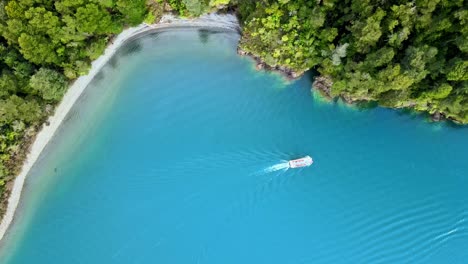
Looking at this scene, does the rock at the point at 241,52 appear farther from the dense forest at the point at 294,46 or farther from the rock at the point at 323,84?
the rock at the point at 323,84

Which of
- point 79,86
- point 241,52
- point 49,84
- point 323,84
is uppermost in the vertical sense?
point 241,52

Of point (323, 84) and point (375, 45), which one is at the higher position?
point (375, 45)

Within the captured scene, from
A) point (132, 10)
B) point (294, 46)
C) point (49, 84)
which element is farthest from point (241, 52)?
point (49, 84)

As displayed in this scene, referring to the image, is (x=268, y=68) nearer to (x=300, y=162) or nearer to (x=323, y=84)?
(x=323, y=84)

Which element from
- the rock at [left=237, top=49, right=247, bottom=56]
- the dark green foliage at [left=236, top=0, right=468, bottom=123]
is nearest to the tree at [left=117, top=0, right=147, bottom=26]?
the dark green foliage at [left=236, top=0, right=468, bottom=123]

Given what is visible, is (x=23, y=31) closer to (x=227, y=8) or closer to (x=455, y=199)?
(x=227, y=8)
